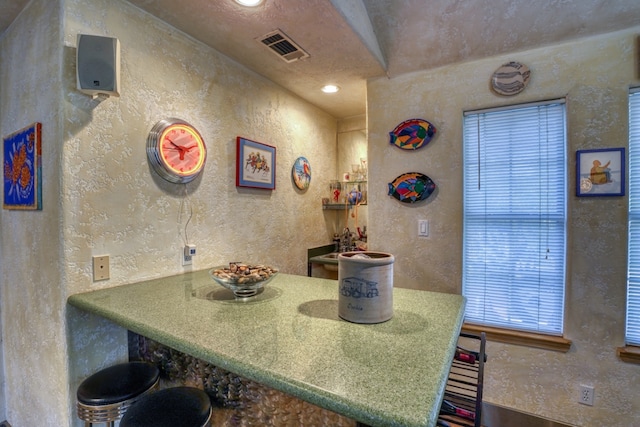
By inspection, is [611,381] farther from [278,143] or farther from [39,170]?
[39,170]

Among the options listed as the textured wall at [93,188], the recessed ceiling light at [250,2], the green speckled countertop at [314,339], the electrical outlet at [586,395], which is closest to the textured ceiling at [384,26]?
the recessed ceiling light at [250,2]

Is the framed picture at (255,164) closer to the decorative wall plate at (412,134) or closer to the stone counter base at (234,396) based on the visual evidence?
the decorative wall plate at (412,134)

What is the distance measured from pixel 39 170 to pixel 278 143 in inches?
60.1

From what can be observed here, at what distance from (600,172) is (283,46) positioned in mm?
1943

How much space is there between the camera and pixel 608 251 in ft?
5.17

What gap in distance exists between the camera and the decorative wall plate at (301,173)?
265 cm

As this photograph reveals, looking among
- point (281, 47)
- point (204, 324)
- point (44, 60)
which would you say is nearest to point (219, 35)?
point (281, 47)

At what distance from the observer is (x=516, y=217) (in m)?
1.83

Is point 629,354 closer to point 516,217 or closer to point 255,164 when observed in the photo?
point 516,217

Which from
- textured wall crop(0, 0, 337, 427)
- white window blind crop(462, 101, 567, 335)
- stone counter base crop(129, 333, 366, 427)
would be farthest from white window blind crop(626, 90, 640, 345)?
textured wall crop(0, 0, 337, 427)

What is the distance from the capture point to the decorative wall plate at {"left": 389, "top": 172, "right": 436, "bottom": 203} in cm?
203

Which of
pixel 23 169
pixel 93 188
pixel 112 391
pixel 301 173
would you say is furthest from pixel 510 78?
pixel 23 169

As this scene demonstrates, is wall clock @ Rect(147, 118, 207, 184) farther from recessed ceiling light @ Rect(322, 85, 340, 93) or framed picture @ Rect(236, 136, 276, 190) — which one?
recessed ceiling light @ Rect(322, 85, 340, 93)

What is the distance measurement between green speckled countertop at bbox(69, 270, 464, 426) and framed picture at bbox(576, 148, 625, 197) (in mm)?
1061
